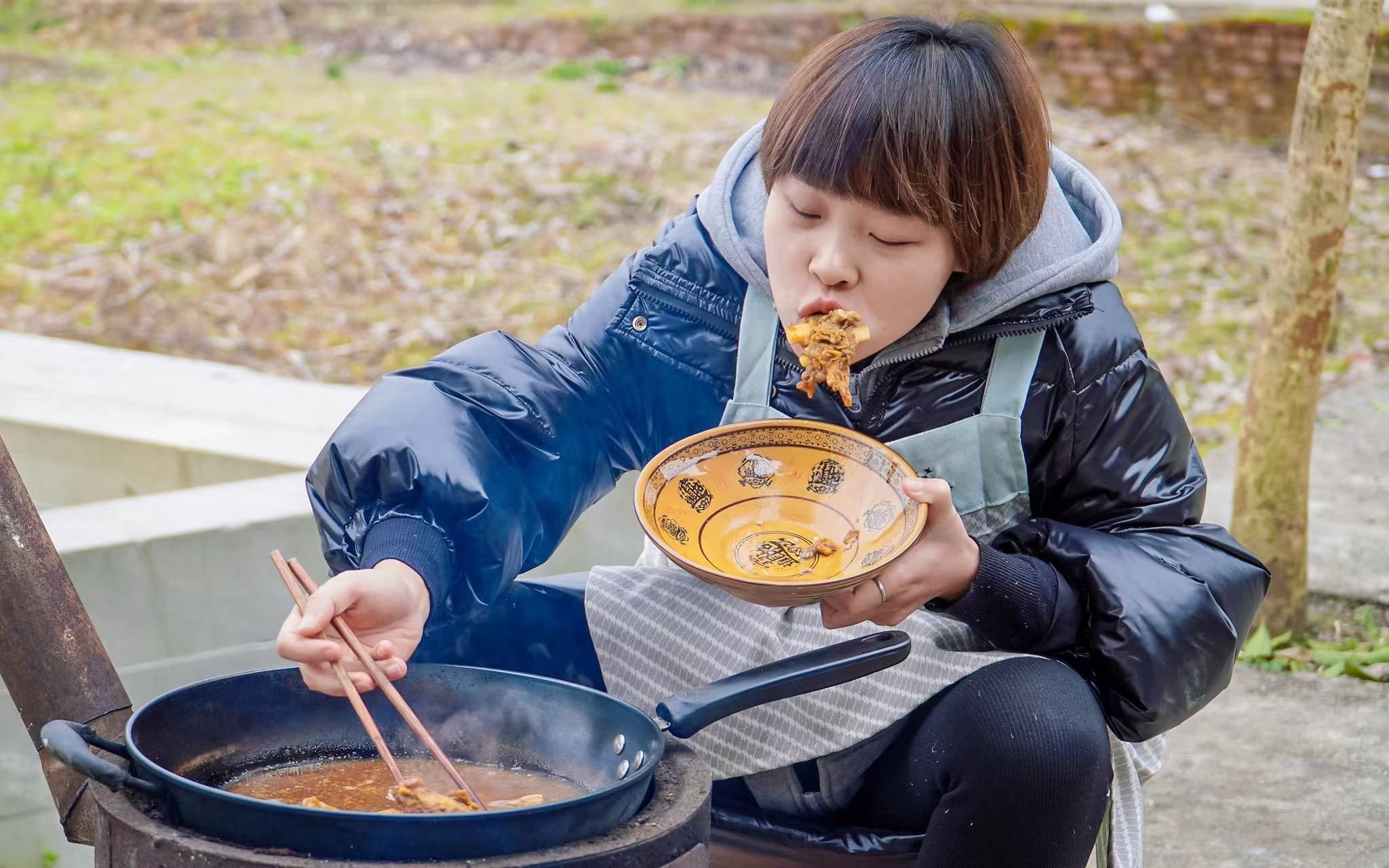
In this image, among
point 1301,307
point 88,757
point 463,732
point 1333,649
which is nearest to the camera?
point 88,757

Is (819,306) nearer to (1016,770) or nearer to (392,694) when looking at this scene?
(1016,770)

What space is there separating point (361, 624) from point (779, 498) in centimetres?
62

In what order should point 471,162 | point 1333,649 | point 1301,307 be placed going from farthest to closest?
point 471,162 → point 1333,649 → point 1301,307

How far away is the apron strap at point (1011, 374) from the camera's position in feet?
6.98

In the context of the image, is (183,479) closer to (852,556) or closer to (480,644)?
(480,644)

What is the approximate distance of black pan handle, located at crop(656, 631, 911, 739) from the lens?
5.90ft

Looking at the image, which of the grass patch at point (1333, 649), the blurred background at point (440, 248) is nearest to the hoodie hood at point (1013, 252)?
the blurred background at point (440, 248)

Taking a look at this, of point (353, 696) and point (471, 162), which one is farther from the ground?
point (353, 696)

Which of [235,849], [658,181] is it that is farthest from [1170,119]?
[235,849]

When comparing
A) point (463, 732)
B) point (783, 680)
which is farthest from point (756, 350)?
point (463, 732)

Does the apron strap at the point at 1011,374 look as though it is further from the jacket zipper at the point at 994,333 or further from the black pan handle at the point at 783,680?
the black pan handle at the point at 783,680

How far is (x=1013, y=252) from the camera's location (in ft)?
7.05

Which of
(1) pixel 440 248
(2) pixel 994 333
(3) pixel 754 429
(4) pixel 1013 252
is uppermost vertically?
(4) pixel 1013 252

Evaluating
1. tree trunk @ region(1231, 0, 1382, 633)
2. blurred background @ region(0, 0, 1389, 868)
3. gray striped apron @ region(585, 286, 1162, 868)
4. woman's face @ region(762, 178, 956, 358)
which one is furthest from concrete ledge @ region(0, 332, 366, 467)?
tree trunk @ region(1231, 0, 1382, 633)
